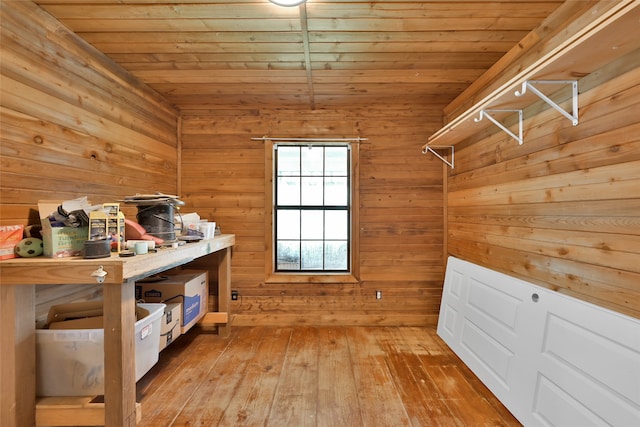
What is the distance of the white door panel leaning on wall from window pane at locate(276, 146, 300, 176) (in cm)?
211

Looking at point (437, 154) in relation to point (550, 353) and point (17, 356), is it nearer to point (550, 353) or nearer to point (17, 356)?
point (550, 353)

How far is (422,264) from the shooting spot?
3.08 m

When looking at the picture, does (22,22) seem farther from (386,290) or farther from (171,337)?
(386,290)

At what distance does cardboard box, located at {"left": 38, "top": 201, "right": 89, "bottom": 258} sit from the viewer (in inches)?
54.8

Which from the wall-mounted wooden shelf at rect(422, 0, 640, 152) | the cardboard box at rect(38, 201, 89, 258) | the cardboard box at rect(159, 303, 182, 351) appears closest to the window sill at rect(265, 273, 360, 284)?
the cardboard box at rect(159, 303, 182, 351)

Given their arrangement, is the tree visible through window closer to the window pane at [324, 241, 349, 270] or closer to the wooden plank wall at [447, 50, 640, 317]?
the window pane at [324, 241, 349, 270]

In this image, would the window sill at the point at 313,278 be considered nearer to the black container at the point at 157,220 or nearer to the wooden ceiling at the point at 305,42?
the black container at the point at 157,220

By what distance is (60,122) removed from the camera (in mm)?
1754

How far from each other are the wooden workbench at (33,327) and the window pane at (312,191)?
1.97 metres

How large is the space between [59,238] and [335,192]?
7.87ft

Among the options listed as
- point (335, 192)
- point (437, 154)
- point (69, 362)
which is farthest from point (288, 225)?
point (69, 362)

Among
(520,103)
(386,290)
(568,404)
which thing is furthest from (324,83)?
(568,404)

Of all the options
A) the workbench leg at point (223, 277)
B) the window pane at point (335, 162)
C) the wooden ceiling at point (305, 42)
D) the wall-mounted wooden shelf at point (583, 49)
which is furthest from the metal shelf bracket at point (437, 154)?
the workbench leg at point (223, 277)

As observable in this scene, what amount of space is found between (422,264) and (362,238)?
0.72m
